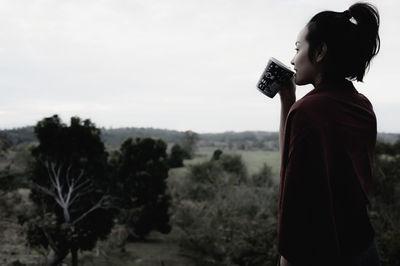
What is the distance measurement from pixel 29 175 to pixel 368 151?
658 inches

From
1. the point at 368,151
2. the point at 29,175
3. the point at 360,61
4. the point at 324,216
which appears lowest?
the point at 29,175

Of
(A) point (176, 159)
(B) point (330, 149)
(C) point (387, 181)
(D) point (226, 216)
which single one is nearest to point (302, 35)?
(B) point (330, 149)

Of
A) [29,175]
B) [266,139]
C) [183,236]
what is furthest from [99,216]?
[266,139]

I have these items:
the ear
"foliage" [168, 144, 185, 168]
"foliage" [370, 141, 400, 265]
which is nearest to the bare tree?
"foliage" [370, 141, 400, 265]

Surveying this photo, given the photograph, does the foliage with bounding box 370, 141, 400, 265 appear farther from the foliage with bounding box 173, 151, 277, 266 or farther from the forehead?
the forehead

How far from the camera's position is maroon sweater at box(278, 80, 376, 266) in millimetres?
1025

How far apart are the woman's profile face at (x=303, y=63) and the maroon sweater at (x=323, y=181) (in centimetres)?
12

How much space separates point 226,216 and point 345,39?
55.5 ft

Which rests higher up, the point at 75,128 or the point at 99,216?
the point at 75,128

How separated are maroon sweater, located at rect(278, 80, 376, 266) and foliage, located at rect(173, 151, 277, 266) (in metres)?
9.79

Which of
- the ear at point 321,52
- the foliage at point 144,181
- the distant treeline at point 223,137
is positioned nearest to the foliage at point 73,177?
the foliage at point 144,181

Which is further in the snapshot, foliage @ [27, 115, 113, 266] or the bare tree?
foliage @ [27, 115, 113, 266]

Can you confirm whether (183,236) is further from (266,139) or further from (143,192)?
(266,139)

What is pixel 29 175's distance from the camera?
1548cm
